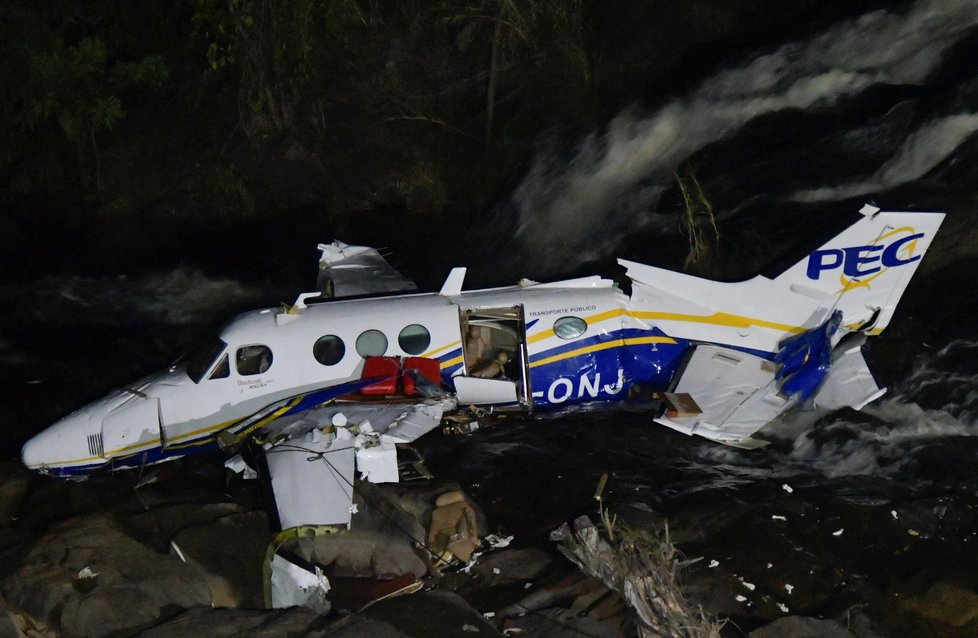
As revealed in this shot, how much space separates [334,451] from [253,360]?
2.76m

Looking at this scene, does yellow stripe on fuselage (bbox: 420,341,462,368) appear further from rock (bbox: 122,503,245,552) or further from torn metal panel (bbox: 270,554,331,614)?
torn metal panel (bbox: 270,554,331,614)

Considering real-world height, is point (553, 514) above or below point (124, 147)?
below

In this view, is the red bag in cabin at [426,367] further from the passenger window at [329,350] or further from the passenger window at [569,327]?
the passenger window at [569,327]

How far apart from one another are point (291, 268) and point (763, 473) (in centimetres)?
1380

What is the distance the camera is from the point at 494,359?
17719 mm

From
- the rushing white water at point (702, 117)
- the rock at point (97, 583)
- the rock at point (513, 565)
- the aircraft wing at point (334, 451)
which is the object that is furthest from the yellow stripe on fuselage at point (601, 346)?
the rushing white water at point (702, 117)

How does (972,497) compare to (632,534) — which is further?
(972,497)

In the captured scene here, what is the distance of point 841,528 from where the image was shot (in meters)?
14.3

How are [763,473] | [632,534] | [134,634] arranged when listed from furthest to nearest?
[763,473], [632,534], [134,634]

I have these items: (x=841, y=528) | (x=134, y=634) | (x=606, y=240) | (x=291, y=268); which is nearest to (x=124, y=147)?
(x=291, y=268)

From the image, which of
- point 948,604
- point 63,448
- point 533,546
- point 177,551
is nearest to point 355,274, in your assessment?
point 63,448

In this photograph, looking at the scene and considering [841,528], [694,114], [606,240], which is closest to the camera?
[841,528]

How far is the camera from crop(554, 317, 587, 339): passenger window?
1695 centimetres

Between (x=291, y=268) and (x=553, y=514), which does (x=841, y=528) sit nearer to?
(x=553, y=514)
